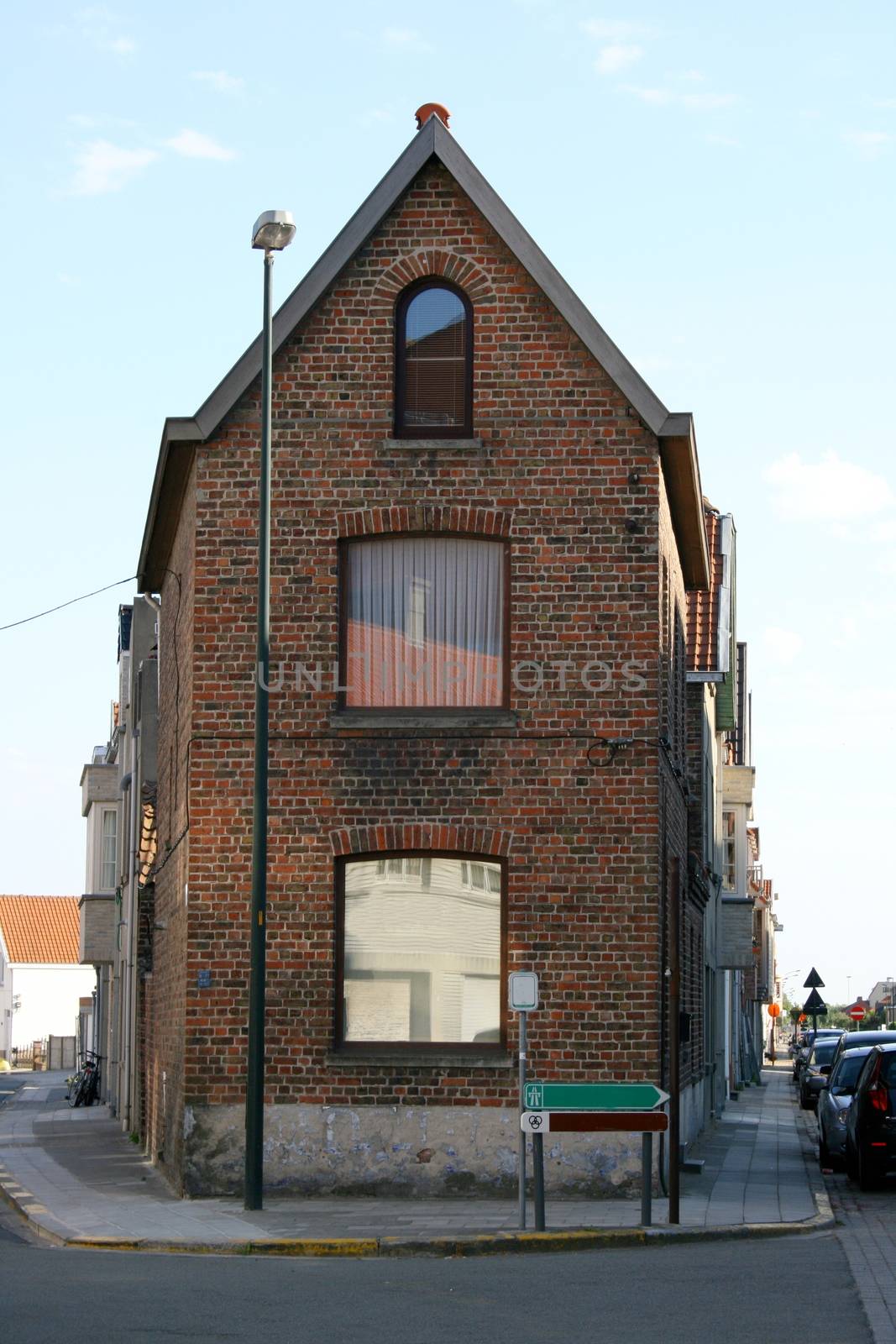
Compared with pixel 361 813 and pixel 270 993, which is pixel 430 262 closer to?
pixel 361 813

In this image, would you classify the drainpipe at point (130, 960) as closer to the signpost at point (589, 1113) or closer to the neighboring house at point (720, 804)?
the neighboring house at point (720, 804)

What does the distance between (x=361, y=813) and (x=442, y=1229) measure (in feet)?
15.1

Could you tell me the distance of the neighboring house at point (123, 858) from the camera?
92.7 feet

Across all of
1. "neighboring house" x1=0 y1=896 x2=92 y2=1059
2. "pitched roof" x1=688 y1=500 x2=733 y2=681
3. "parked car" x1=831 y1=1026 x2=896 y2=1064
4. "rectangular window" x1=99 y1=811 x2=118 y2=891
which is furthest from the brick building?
"neighboring house" x1=0 y1=896 x2=92 y2=1059

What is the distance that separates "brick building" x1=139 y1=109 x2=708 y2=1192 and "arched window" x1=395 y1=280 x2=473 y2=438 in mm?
30

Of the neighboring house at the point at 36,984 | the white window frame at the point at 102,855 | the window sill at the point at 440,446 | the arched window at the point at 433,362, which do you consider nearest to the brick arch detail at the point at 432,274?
the arched window at the point at 433,362

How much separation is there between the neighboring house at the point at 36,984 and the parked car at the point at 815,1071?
67640mm

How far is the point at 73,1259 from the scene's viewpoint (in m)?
14.4

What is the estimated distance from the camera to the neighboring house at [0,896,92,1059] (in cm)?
10381

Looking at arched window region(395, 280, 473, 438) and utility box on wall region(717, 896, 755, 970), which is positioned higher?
arched window region(395, 280, 473, 438)

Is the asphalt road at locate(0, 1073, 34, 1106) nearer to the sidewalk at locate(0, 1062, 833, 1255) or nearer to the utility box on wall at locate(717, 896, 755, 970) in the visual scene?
the utility box on wall at locate(717, 896, 755, 970)

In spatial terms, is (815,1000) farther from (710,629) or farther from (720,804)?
(710,629)

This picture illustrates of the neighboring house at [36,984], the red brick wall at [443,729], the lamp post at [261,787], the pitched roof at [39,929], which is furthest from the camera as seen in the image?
the pitched roof at [39,929]

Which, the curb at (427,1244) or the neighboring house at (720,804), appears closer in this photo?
the curb at (427,1244)
